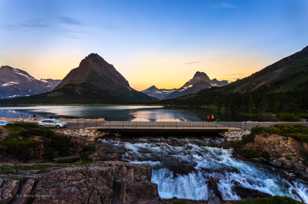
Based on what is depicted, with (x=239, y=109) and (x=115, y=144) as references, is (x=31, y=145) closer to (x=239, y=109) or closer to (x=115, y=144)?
(x=115, y=144)

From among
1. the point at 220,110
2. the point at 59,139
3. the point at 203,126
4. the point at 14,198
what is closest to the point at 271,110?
the point at 220,110

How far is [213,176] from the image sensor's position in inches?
1105

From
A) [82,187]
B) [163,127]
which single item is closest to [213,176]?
[82,187]

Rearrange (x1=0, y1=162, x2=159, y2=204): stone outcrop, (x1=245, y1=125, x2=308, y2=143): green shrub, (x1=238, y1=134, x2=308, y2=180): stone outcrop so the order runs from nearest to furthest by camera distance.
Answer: (x1=0, y1=162, x2=159, y2=204): stone outcrop
(x1=238, y1=134, x2=308, y2=180): stone outcrop
(x1=245, y1=125, x2=308, y2=143): green shrub

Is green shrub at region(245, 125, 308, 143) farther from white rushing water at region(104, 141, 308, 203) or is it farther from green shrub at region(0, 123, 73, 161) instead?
green shrub at region(0, 123, 73, 161)

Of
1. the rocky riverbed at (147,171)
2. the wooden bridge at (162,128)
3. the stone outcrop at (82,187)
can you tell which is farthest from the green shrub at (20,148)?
the wooden bridge at (162,128)

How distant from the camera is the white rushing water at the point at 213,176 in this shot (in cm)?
2549

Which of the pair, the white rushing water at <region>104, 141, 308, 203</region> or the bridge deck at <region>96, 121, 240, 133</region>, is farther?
the bridge deck at <region>96, 121, 240, 133</region>

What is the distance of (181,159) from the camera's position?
34.1 metres

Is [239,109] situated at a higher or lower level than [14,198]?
higher

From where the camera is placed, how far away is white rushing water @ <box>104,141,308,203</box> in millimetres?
25494

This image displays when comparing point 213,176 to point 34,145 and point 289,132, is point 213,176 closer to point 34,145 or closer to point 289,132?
point 289,132

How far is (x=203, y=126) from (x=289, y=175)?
2377cm

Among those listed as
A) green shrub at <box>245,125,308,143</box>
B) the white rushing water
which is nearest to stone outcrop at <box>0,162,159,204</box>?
the white rushing water
